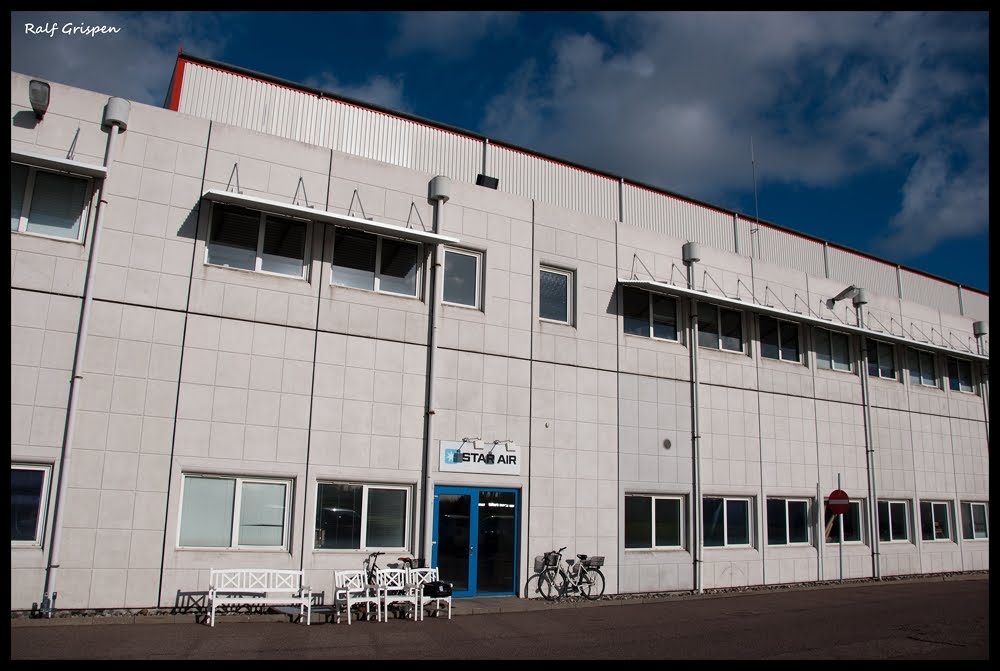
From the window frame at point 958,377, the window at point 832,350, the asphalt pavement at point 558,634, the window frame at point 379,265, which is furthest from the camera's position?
the window frame at point 958,377

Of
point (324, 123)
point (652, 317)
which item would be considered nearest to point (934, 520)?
point (652, 317)

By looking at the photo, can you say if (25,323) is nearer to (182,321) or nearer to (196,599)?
(182,321)

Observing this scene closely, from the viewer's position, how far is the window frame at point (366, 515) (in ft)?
43.7

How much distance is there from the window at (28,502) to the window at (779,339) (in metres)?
16.4

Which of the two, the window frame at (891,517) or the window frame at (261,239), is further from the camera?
the window frame at (891,517)

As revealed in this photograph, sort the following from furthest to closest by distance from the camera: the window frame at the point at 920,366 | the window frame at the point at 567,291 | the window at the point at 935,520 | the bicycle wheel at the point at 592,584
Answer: the window frame at the point at 920,366
the window at the point at 935,520
the window frame at the point at 567,291
the bicycle wheel at the point at 592,584

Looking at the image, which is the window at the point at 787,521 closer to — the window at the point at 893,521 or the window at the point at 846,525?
the window at the point at 846,525

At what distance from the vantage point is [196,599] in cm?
1203

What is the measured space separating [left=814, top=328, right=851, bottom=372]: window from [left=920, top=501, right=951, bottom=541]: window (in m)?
5.31

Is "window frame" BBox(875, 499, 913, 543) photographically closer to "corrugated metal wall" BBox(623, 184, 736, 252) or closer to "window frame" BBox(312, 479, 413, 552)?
"corrugated metal wall" BBox(623, 184, 736, 252)

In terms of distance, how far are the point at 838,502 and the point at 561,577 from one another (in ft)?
28.1

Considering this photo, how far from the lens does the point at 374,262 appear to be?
14.8 metres

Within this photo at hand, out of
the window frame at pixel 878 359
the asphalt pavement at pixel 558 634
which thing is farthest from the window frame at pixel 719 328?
the asphalt pavement at pixel 558 634

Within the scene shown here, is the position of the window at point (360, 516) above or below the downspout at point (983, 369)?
below
